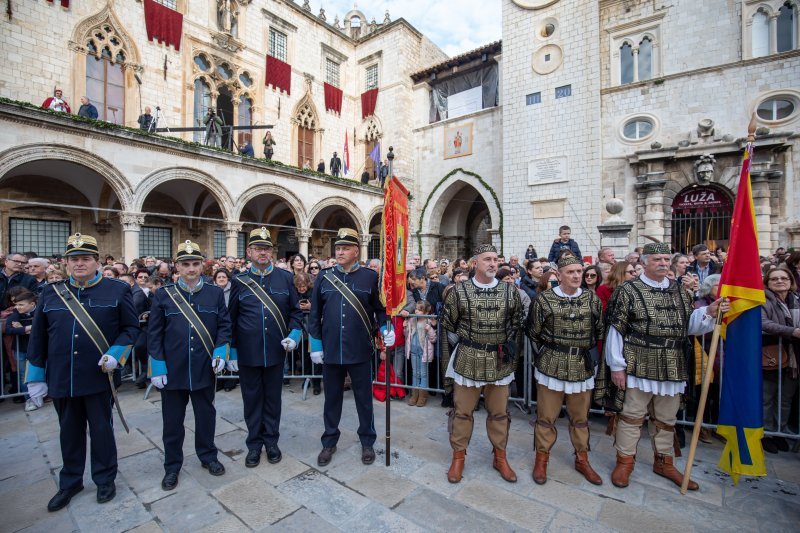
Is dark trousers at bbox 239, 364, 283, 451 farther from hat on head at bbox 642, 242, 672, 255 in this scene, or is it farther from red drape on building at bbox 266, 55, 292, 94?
red drape on building at bbox 266, 55, 292, 94

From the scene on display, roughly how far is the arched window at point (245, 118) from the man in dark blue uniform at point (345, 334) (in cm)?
1602

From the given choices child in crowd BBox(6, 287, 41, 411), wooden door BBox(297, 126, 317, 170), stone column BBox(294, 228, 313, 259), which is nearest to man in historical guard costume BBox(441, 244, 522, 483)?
child in crowd BBox(6, 287, 41, 411)

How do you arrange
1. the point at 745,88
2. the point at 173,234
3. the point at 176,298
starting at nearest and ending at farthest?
the point at 176,298 → the point at 745,88 → the point at 173,234

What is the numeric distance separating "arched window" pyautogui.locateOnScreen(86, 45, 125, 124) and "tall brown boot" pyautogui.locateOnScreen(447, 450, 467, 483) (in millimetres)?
16454

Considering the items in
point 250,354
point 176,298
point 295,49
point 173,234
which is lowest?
point 250,354

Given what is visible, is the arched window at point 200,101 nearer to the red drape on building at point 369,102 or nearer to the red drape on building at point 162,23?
the red drape on building at point 162,23

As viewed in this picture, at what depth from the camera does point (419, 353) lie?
5016mm

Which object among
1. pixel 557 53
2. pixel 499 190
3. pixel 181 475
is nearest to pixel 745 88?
pixel 557 53

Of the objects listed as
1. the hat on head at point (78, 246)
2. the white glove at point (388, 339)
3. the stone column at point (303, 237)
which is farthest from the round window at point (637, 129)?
the hat on head at point (78, 246)

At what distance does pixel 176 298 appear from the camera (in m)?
3.22

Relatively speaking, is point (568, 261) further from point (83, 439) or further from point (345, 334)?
point (83, 439)

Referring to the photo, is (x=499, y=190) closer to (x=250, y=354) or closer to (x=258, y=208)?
(x=258, y=208)

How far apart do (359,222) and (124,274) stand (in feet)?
40.5

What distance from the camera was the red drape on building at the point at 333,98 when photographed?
66.9 ft
